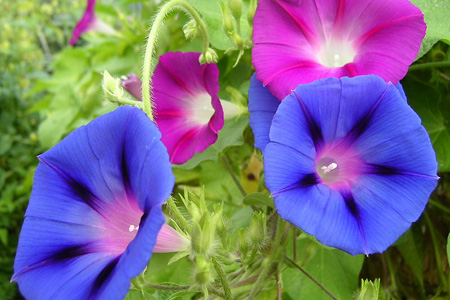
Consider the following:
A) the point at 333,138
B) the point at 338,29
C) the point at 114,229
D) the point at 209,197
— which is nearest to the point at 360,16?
the point at 338,29

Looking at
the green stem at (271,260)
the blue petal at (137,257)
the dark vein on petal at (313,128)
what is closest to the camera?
the blue petal at (137,257)

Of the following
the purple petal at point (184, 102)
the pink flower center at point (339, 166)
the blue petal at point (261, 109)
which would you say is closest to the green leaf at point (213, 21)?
the purple petal at point (184, 102)

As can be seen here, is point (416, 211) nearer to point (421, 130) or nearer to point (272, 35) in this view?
point (421, 130)

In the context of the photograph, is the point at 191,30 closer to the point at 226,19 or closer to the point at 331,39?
the point at 226,19

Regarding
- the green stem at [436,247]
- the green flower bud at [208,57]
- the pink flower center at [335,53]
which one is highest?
the pink flower center at [335,53]

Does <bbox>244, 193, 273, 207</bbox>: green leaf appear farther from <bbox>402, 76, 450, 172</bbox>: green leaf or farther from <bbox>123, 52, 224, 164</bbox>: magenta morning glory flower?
<bbox>402, 76, 450, 172</bbox>: green leaf

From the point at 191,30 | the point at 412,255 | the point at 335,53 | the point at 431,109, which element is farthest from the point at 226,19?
the point at 412,255

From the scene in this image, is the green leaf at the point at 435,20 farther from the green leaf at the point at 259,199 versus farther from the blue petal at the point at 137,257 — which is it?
the blue petal at the point at 137,257
